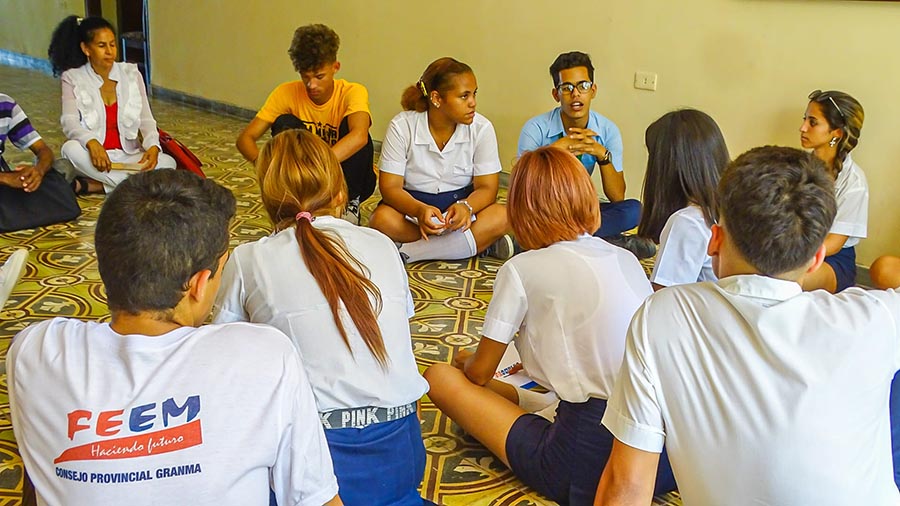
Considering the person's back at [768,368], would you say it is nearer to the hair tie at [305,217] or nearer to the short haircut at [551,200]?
the short haircut at [551,200]

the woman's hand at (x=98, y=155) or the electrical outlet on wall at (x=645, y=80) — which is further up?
the electrical outlet on wall at (x=645, y=80)

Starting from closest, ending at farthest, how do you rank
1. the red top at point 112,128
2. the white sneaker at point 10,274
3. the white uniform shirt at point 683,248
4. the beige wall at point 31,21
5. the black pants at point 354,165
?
the white uniform shirt at point 683,248 < the white sneaker at point 10,274 < the black pants at point 354,165 < the red top at point 112,128 < the beige wall at point 31,21

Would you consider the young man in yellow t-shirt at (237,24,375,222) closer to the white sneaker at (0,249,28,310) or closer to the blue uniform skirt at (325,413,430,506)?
the white sneaker at (0,249,28,310)

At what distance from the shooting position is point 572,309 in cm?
174

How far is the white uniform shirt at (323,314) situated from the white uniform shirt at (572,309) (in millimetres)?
290

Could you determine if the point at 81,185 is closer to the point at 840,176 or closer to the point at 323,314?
the point at 323,314

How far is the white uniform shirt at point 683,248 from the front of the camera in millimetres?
2188

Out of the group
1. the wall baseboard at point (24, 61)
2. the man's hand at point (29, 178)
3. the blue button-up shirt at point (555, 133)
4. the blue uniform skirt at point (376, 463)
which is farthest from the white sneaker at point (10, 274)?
the wall baseboard at point (24, 61)

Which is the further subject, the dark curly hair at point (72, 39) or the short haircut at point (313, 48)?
the dark curly hair at point (72, 39)

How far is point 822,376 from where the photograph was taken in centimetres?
112

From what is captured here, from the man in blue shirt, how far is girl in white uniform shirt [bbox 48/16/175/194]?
1.95 meters

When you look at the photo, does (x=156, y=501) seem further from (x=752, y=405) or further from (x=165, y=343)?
→ (x=752, y=405)

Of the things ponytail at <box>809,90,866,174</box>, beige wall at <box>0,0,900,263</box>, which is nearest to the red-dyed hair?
ponytail at <box>809,90,866,174</box>

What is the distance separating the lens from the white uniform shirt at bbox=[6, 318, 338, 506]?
Answer: 102 centimetres
